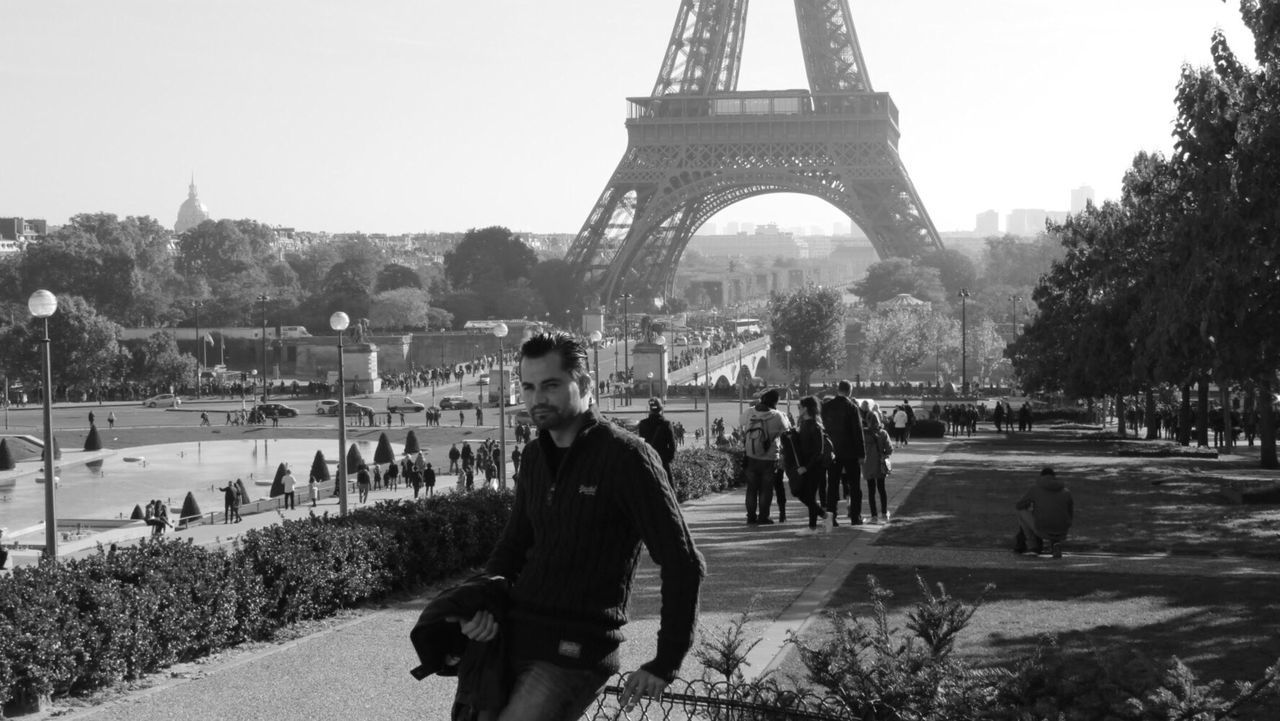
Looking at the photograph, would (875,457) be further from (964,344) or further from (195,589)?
(964,344)

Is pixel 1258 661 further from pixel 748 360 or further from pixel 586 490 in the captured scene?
pixel 748 360

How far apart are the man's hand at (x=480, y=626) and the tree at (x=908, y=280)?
9470cm

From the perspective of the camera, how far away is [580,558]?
195 inches

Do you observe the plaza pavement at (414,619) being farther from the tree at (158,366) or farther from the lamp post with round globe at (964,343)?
the tree at (158,366)

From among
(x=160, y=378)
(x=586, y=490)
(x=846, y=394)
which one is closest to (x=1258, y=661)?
(x=586, y=490)

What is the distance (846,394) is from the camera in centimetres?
1542

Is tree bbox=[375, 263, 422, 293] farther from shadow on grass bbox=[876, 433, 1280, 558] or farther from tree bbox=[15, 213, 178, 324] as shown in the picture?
shadow on grass bbox=[876, 433, 1280, 558]

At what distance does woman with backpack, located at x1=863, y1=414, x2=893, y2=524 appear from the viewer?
15977 millimetres

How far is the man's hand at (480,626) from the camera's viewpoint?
4809mm

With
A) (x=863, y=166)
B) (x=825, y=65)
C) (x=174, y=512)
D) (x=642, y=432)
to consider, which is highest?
(x=825, y=65)

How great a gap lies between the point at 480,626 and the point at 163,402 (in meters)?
72.3

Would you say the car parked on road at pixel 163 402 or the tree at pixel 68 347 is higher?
the tree at pixel 68 347

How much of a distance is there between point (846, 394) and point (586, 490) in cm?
1074

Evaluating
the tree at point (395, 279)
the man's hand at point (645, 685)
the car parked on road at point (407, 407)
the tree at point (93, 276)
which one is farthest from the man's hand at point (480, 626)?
the tree at point (395, 279)
